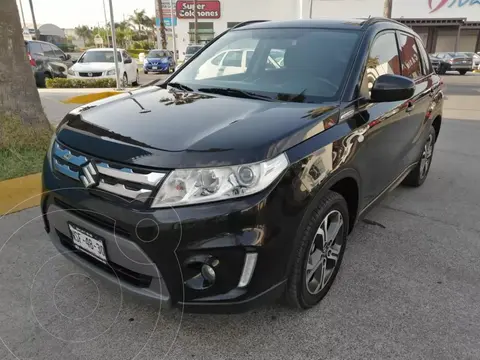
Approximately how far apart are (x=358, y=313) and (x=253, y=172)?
1268 mm

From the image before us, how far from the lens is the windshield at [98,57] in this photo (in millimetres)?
15188

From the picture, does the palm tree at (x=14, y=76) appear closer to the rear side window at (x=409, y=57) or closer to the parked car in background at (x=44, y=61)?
the rear side window at (x=409, y=57)

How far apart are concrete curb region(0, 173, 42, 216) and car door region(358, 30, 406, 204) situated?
10.3 feet

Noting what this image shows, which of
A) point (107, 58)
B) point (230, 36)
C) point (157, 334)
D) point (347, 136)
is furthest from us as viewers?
point (107, 58)

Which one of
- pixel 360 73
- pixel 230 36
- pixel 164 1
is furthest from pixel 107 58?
pixel 164 1

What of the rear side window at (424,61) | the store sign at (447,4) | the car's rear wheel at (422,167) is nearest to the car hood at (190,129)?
the rear side window at (424,61)

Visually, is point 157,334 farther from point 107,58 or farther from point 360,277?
point 107,58

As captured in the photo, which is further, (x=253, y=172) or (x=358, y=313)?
(x=358, y=313)

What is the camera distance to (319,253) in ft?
8.02

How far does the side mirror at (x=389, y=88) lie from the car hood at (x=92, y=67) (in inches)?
529

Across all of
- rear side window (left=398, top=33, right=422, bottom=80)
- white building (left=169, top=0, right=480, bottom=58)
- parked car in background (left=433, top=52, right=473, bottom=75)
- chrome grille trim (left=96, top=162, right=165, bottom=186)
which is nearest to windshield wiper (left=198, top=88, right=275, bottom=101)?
chrome grille trim (left=96, top=162, right=165, bottom=186)

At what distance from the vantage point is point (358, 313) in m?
2.51

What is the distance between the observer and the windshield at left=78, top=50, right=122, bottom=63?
598 inches

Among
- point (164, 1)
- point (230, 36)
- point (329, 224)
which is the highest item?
point (164, 1)
